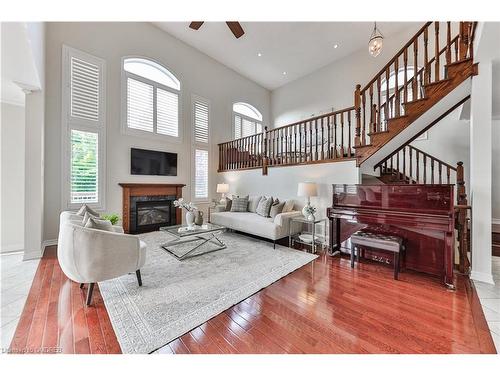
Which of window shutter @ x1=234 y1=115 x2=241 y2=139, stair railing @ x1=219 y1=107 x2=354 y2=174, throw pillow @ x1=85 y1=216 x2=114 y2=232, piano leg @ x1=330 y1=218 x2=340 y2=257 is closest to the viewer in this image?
throw pillow @ x1=85 y1=216 x2=114 y2=232

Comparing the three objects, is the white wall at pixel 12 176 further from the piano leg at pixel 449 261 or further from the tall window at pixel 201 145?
the piano leg at pixel 449 261

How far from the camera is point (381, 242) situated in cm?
263

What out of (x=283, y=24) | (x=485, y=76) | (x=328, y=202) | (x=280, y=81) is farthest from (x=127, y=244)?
(x=280, y=81)

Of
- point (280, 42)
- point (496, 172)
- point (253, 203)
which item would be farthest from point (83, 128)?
point (496, 172)

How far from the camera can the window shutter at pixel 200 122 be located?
241 inches

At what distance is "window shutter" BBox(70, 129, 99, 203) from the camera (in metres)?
4.12

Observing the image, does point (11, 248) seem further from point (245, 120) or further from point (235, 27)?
point (245, 120)

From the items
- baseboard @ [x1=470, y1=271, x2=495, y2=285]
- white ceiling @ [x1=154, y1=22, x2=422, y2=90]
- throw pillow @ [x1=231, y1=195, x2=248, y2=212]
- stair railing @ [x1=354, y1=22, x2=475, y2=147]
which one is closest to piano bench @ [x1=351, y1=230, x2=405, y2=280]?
baseboard @ [x1=470, y1=271, x2=495, y2=285]

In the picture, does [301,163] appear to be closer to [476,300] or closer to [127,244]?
[476,300]

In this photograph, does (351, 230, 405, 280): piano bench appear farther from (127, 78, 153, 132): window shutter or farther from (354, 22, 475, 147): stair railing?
(127, 78, 153, 132): window shutter

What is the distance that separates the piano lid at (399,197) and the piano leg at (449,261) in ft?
1.01

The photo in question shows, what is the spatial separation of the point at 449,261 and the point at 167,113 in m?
6.19

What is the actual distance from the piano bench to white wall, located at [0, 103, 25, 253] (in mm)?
5554

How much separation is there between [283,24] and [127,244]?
18.5ft
